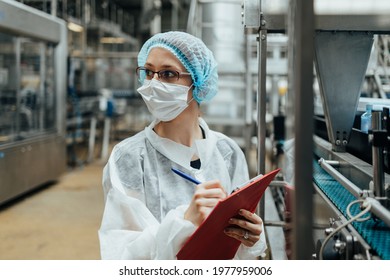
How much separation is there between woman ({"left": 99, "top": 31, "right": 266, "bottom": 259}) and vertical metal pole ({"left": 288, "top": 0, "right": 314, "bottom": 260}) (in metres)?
0.29

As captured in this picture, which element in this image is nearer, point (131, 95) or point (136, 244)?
point (136, 244)

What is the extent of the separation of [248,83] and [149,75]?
235 centimetres

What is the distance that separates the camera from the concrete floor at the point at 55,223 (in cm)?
256

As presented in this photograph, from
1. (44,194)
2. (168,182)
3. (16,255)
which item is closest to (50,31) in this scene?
(44,194)

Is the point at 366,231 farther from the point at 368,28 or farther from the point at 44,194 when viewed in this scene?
the point at 44,194

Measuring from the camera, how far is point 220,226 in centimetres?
92

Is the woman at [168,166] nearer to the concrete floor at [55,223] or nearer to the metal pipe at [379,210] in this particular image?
the metal pipe at [379,210]

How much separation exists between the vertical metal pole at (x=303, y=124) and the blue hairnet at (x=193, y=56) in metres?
0.47

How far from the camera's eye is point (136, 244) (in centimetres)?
95

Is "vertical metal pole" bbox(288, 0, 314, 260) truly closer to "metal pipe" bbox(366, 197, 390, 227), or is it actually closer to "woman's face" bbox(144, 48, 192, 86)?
"metal pipe" bbox(366, 197, 390, 227)

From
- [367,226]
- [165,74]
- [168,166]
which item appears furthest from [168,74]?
[367,226]

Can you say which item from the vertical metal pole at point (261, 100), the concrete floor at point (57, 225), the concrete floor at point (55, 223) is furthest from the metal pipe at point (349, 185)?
the concrete floor at point (55, 223)

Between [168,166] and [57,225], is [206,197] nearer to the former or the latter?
[168,166]

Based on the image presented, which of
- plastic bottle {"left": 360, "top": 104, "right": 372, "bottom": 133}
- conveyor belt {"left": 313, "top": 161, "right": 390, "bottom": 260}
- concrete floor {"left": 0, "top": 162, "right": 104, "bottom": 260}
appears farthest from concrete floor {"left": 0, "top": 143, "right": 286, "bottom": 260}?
plastic bottle {"left": 360, "top": 104, "right": 372, "bottom": 133}
